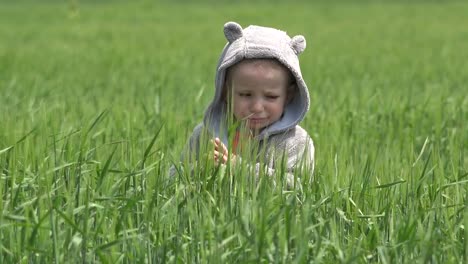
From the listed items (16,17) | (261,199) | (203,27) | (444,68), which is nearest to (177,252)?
(261,199)

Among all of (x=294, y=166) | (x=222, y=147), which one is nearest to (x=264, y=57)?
(x=294, y=166)

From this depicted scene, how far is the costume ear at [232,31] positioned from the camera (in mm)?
3983

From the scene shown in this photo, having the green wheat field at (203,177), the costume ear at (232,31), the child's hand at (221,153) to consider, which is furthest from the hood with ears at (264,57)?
the child's hand at (221,153)

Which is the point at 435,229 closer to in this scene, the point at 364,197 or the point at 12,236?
the point at 364,197

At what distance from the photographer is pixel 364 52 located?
41.7 feet

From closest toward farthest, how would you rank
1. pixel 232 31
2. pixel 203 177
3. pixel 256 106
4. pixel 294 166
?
pixel 203 177 → pixel 294 166 → pixel 256 106 → pixel 232 31

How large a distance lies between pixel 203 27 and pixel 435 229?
1538 cm

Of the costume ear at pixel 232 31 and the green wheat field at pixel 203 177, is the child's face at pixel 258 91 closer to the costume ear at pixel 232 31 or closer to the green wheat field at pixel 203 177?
the costume ear at pixel 232 31

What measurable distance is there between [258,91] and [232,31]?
0.27 meters

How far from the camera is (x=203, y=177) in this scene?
3248 millimetres

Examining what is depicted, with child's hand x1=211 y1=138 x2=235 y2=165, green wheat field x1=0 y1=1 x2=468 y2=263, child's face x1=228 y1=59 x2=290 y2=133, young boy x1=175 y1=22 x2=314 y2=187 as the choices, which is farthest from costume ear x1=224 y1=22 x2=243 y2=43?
child's hand x1=211 y1=138 x2=235 y2=165

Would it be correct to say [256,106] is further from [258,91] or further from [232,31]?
[232,31]

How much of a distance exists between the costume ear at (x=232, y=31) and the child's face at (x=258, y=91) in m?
0.13

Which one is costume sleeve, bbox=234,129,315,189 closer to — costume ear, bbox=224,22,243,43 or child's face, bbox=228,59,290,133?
child's face, bbox=228,59,290,133
